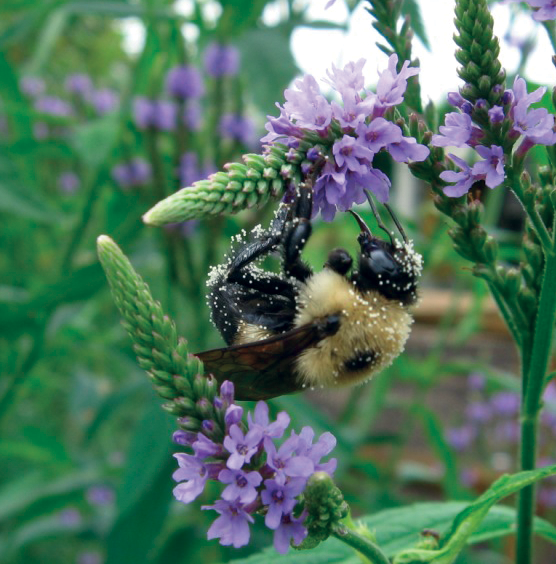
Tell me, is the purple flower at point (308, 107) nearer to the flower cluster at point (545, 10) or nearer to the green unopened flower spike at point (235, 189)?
the green unopened flower spike at point (235, 189)

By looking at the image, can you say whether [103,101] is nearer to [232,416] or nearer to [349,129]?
[349,129]

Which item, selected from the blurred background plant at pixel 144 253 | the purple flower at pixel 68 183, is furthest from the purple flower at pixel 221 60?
the purple flower at pixel 68 183

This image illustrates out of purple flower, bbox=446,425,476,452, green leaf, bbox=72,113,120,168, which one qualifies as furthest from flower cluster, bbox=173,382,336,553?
purple flower, bbox=446,425,476,452

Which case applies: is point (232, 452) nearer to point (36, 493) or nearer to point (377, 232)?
point (377, 232)

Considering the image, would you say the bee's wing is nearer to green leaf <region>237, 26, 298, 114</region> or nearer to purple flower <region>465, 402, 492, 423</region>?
green leaf <region>237, 26, 298, 114</region>

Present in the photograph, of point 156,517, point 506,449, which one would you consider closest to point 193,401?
point 156,517

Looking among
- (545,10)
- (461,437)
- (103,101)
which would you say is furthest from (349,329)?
(461,437)

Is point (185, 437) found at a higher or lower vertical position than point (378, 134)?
lower
